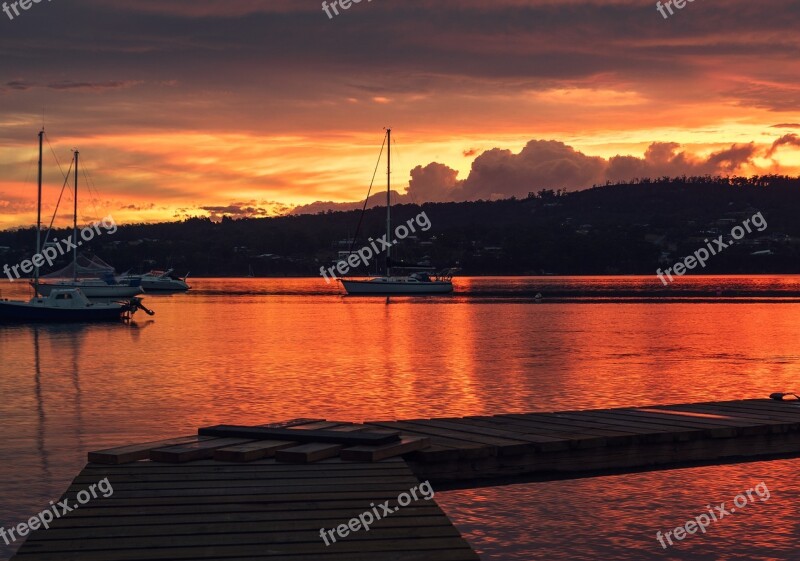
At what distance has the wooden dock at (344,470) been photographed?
1045cm

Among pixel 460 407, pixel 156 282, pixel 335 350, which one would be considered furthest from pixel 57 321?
pixel 156 282

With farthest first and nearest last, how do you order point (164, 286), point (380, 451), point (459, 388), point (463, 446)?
point (164, 286)
point (459, 388)
point (463, 446)
point (380, 451)

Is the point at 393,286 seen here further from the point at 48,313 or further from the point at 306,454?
the point at 306,454

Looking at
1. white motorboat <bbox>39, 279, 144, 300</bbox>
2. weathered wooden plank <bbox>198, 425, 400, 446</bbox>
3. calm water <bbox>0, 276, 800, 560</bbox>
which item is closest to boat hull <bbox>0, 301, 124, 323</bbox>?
calm water <bbox>0, 276, 800, 560</bbox>

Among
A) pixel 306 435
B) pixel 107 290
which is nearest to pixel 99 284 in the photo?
pixel 107 290

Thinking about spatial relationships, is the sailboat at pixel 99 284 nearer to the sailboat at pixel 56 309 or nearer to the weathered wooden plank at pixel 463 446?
the sailboat at pixel 56 309

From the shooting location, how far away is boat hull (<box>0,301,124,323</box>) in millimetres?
73188

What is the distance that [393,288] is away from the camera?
13362cm

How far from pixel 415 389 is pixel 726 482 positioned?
16.0 meters

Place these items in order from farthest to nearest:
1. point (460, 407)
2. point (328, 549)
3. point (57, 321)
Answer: point (57, 321), point (460, 407), point (328, 549)

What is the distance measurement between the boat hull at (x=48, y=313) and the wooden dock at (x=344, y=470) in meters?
61.3

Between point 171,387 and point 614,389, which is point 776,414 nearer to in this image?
point 614,389

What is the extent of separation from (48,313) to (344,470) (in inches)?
2579

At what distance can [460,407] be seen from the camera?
27.8m
